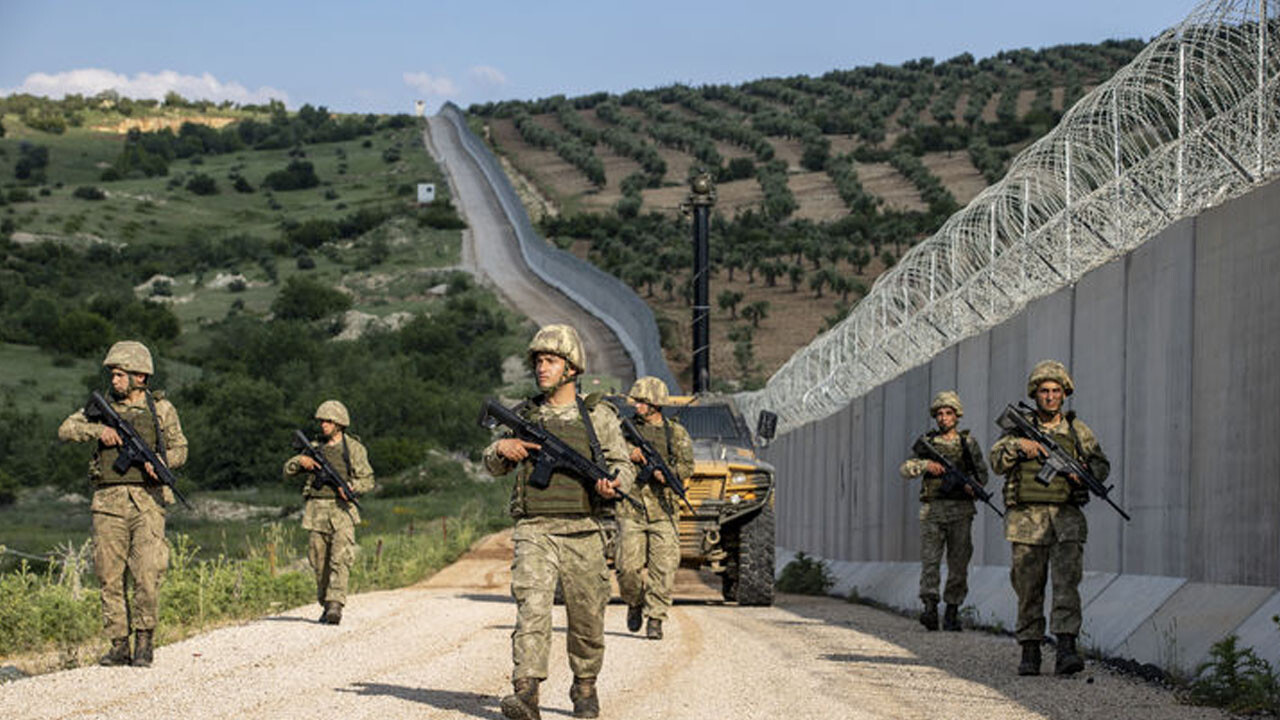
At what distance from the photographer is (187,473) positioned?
5109 centimetres

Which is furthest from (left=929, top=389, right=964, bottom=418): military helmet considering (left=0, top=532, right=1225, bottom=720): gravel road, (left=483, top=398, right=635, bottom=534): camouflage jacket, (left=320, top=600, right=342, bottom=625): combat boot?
(left=483, top=398, right=635, bottom=534): camouflage jacket

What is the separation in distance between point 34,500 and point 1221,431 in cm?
3894

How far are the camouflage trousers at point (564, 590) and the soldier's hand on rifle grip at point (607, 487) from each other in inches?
10.3

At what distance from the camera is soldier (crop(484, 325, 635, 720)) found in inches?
366

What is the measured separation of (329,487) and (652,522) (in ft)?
10.2

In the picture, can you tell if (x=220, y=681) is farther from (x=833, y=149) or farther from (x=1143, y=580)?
(x=833, y=149)

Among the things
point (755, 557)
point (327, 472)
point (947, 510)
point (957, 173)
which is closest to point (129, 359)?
point (327, 472)

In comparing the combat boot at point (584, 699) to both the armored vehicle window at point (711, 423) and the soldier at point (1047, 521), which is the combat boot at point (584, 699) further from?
the armored vehicle window at point (711, 423)

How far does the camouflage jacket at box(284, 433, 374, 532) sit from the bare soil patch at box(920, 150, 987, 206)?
70.7 meters

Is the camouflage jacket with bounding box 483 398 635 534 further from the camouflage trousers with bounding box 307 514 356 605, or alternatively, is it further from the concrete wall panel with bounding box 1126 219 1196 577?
the camouflage trousers with bounding box 307 514 356 605

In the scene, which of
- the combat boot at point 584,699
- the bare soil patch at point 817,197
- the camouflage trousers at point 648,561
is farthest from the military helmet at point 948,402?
the bare soil patch at point 817,197

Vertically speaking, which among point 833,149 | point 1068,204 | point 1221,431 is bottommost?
point 1221,431

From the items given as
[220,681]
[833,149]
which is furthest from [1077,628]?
[833,149]

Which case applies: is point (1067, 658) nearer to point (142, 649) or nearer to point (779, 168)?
point (142, 649)
